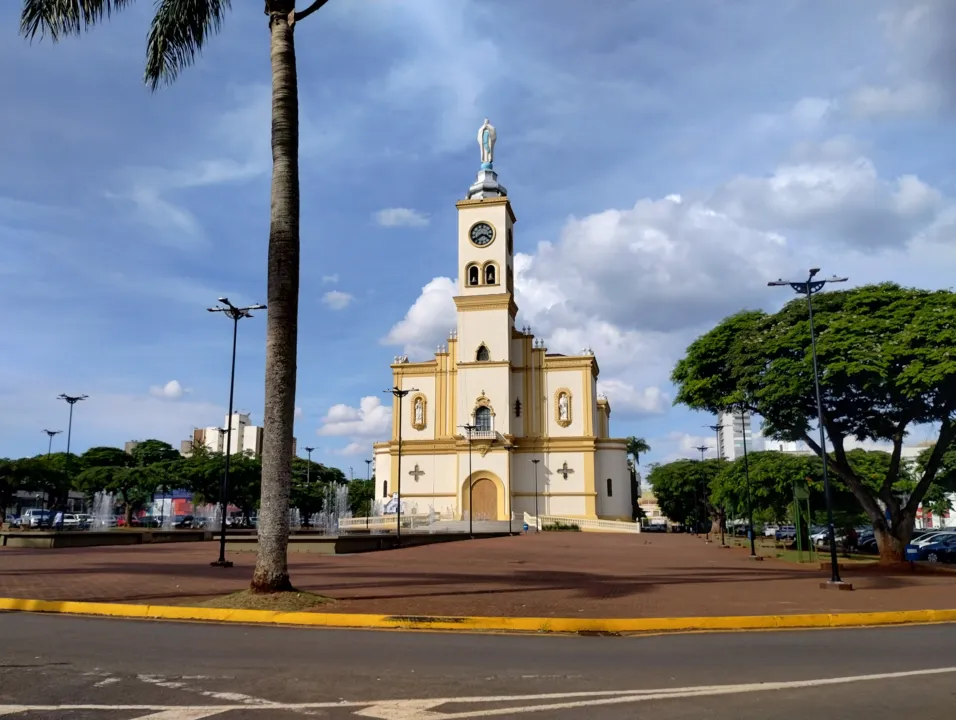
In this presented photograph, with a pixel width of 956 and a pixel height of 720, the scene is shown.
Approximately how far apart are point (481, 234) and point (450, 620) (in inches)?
2152

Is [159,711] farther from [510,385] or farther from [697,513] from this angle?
[697,513]

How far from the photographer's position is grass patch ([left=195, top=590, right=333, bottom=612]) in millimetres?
11000

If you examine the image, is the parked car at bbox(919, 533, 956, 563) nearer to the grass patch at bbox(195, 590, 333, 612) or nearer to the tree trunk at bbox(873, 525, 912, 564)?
the tree trunk at bbox(873, 525, 912, 564)

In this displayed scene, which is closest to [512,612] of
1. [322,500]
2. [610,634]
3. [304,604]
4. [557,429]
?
[610,634]

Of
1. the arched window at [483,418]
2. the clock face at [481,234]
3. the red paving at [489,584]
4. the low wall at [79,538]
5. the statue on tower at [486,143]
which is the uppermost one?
the statue on tower at [486,143]

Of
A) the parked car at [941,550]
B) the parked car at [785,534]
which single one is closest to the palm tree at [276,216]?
the parked car at [941,550]

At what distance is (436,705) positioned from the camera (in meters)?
5.74

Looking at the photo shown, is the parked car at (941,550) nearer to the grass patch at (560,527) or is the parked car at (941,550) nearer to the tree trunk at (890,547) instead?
the tree trunk at (890,547)

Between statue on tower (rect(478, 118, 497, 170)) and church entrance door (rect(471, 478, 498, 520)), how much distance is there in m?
27.2

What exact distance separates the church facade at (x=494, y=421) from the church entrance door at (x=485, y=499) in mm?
75

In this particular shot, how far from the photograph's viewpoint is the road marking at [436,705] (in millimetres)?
5383

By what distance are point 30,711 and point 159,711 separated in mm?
859

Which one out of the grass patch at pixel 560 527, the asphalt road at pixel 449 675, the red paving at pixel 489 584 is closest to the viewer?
the asphalt road at pixel 449 675

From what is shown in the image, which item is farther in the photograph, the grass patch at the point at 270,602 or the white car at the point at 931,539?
the white car at the point at 931,539
